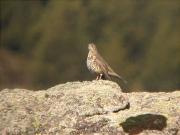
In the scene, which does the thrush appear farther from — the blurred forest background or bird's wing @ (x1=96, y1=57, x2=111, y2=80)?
the blurred forest background

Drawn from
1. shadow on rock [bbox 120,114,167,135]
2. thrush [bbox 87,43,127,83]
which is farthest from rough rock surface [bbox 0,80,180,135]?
thrush [bbox 87,43,127,83]

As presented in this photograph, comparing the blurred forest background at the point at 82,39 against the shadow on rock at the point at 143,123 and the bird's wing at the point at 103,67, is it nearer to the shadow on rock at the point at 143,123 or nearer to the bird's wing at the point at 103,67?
the bird's wing at the point at 103,67

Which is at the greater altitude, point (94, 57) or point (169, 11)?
point (169, 11)

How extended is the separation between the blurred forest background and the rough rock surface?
82835 mm

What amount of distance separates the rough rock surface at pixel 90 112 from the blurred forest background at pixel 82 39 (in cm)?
8283

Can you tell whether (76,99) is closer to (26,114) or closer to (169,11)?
(26,114)

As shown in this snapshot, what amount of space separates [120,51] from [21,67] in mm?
20387

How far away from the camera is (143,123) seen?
1992 cm

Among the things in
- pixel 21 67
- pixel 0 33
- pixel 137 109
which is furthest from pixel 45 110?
pixel 0 33

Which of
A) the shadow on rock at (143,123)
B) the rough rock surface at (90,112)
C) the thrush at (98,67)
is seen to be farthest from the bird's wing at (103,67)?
the shadow on rock at (143,123)

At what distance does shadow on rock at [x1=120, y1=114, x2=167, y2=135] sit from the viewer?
780 inches

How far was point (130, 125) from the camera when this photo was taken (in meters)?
19.9

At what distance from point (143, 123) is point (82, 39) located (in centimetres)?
11997

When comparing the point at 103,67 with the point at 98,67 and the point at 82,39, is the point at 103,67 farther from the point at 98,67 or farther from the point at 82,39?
the point at 82,39
